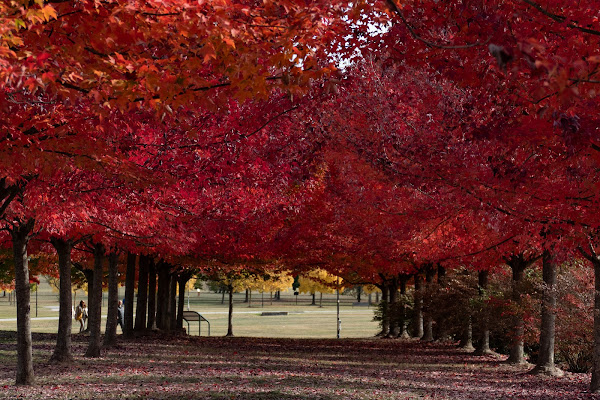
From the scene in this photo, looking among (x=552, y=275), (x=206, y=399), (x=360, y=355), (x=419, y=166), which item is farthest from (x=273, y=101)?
(x=360, y=355)

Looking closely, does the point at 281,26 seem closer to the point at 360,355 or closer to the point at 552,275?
the point at 552,275

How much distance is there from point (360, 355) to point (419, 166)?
13996 mm

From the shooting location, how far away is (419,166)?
11484 millimetres

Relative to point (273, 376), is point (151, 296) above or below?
above

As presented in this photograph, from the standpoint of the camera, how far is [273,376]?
48.7ft

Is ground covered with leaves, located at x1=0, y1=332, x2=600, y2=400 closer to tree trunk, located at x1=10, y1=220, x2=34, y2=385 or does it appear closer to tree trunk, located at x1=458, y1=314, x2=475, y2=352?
tree trunk, located at x1=10, y1=220, x2=34, y2=385

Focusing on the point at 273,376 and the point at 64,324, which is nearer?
the point at 273,376

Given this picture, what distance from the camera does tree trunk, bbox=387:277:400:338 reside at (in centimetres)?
3322

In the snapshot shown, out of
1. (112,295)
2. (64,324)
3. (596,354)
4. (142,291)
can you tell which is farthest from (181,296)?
(596,354)

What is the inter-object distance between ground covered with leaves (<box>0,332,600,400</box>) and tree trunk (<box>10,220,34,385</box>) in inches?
13.5

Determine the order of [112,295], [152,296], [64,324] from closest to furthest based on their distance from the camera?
[64,324]
[112,295]
[152,296]

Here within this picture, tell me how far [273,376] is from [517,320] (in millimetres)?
8623

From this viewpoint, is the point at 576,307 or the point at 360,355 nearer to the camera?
the point at 576,307

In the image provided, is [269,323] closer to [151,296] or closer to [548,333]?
[151,296]
